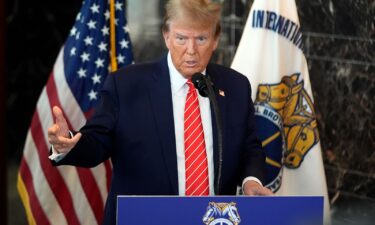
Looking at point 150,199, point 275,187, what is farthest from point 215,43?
point 275,187

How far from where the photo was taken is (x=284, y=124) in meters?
4.23

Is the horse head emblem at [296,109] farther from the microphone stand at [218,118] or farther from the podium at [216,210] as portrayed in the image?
the podium at [216,210]

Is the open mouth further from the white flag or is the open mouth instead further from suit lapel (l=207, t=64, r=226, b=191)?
the white flag

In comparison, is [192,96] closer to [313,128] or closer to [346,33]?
[313,128]

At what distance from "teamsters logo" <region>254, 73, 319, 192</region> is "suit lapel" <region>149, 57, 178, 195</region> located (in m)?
0.90

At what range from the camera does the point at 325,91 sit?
14.8 feet

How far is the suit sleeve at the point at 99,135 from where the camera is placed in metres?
3.12

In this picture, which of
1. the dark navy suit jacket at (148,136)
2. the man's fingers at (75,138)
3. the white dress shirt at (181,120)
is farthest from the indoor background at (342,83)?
the man's fingers at (75,138)

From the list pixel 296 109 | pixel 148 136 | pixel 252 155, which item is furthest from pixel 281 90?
pixel 148 136

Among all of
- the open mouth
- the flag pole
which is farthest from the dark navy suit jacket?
the flag pole

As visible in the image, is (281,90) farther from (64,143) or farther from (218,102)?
(64,143)

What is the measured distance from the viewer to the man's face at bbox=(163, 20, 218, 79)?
10.7ft

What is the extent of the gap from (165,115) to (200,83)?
30 centimetres

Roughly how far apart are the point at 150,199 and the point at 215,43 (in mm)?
827
